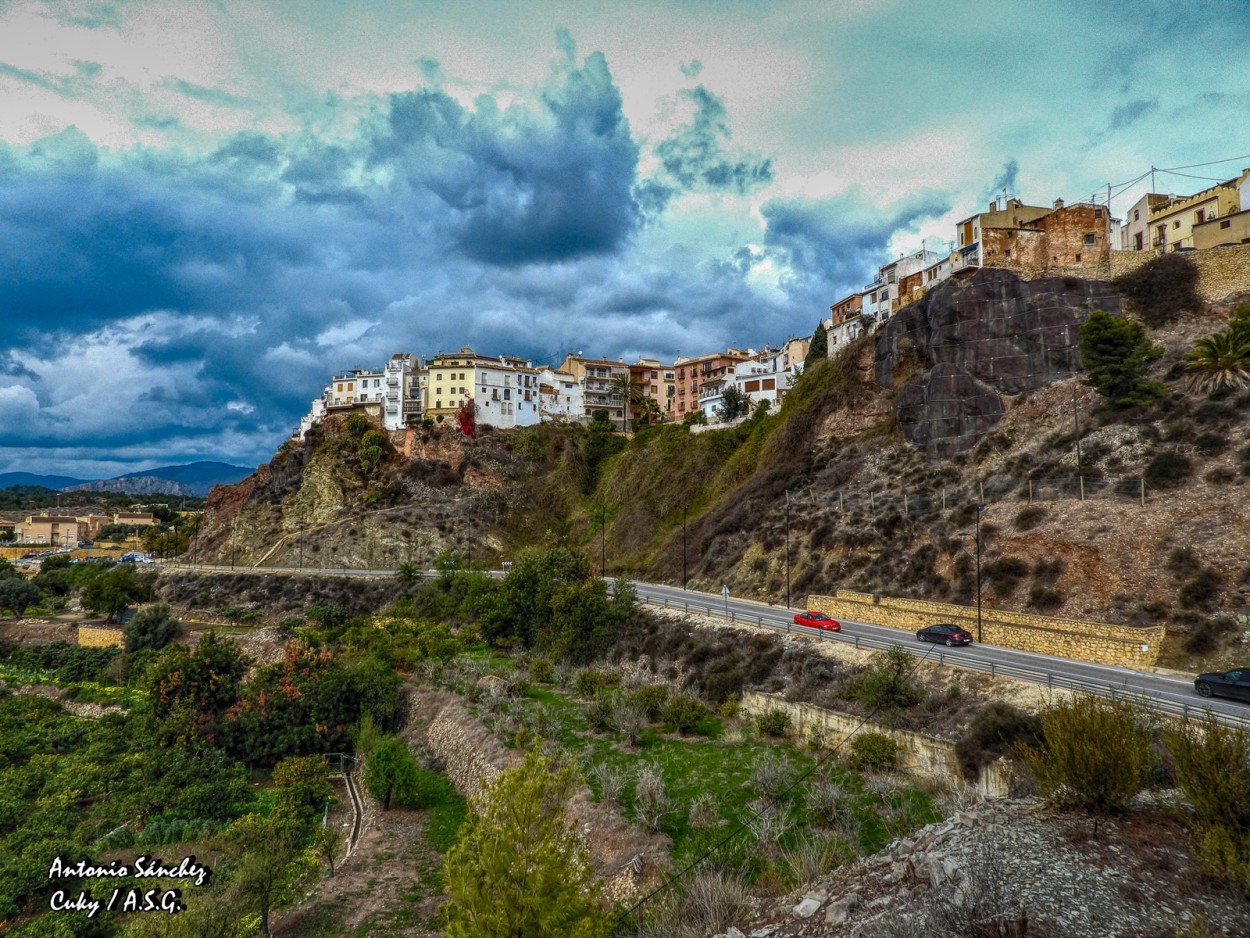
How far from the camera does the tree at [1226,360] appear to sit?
39.7 metres

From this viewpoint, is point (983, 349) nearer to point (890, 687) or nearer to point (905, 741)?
point (890, 687)

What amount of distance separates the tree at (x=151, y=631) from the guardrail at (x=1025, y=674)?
141ft

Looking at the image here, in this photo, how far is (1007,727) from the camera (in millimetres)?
20375

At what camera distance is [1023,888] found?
10.1m

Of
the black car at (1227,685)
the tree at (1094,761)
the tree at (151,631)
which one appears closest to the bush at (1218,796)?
the tree at (1094,761)

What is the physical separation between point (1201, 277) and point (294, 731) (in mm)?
72389

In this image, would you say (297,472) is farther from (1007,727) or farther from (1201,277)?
(1201,277)

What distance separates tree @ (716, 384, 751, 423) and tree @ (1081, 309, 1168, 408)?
1545 inches

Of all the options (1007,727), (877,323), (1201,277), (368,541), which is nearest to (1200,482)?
(1007,727)

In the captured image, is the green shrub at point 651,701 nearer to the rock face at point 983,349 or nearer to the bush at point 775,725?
the bush at point 775,725

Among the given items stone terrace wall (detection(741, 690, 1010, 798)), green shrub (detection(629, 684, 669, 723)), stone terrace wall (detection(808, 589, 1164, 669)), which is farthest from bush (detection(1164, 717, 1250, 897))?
green shrub (detection(629, 684, 669, 723))

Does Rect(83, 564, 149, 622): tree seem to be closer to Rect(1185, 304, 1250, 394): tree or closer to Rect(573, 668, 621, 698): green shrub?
Rect(573, 668, 621, 698): green shrub

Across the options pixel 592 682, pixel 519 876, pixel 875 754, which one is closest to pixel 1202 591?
pixel 875 754

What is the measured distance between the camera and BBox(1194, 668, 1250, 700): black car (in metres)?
20.5
